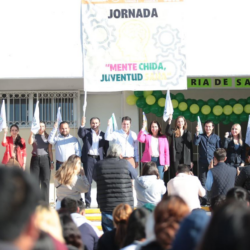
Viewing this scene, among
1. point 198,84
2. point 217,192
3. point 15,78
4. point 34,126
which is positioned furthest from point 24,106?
point 217,192

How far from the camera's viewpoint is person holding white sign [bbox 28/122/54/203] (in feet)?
27.8

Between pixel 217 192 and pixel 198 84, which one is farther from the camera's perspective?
pixel 198 84

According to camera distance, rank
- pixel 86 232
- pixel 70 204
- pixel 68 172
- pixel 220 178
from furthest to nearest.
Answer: pixel 220 178 < pixel 68 172 < pixel 70 204 < pixel 86 232

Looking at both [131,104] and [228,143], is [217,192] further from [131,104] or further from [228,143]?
[131,104]

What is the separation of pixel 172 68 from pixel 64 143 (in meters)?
2.54

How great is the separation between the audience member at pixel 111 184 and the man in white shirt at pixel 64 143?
2.29 meters

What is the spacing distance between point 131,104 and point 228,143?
233 centimetres

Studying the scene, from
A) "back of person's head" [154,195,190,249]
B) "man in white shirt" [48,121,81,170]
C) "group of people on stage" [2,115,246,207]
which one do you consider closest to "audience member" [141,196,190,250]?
"back of person's head" [154,195,190,249]

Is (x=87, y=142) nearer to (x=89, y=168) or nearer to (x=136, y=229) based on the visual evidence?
(x=89, y=168)

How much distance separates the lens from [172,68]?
9039 mm

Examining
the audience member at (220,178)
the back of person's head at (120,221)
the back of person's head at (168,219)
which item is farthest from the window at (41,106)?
the back of person's head at (168,219)

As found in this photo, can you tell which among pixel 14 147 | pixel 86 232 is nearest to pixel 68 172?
pixel 86 232

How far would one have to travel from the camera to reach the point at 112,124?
8.99 m

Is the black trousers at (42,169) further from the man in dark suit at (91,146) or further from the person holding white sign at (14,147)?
the man in dark suit at (91,146)
